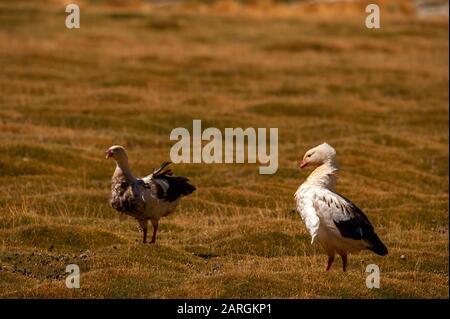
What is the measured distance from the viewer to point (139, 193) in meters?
20.8

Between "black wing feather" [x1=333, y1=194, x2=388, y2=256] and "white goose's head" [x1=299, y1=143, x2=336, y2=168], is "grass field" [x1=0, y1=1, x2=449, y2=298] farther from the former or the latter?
"white goose's head" [x1=299, y1=143, x2=336, y2=168]

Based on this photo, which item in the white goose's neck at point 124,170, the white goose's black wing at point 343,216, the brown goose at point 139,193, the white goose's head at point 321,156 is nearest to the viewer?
the white goose's black wing at point 343,216

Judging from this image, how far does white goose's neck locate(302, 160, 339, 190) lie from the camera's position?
762 inches

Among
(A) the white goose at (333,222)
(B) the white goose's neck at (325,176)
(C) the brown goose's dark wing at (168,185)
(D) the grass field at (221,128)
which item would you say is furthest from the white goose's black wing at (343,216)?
(C) the brown goose's dark wing at (168,185)

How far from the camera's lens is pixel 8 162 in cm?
3197

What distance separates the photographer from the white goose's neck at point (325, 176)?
19.4 meters

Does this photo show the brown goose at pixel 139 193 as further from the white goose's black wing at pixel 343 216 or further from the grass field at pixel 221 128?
the white goose's black wing at pixel 343 216

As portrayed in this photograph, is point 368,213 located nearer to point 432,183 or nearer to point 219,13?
point 432,183

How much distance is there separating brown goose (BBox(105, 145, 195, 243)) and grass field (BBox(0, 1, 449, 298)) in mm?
978

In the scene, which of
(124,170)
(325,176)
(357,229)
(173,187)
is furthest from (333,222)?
(124,170)

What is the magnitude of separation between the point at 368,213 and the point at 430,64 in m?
38.5

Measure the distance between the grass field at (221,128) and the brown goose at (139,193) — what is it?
98 cm

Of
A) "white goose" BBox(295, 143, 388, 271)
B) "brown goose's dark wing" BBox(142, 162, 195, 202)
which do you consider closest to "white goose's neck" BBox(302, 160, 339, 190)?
"white goose" BBox(295, 143, 388, 271)
